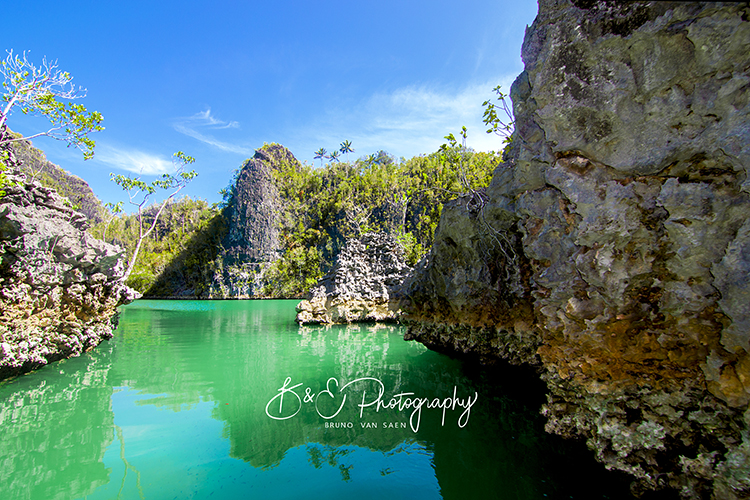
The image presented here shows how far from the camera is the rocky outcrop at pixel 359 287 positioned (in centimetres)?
1499

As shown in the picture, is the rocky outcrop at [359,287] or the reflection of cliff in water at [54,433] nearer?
the reflection of cliff in water at [54,433]

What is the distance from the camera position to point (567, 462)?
11.9 ft

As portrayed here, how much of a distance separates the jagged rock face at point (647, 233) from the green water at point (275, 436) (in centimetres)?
95

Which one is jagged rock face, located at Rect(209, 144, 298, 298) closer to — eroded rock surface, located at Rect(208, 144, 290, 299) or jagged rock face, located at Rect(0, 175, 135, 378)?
eroded rock surface, located at Rect(208, 144, 290, 299)

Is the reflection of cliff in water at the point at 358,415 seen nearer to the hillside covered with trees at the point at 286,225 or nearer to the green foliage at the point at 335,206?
the green foliage at the point at 335,206

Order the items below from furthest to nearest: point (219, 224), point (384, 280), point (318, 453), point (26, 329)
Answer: point (219, 224) < point (384, 280) < point (26, 329) < point (318, 453)

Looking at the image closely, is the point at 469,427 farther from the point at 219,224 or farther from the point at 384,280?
the point at 219,224

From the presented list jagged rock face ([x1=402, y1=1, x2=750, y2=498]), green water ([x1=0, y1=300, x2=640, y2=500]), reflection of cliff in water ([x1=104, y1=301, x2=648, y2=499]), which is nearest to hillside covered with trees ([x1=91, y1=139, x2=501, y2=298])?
reflection of cliff in water ([x1=104, y1=301, x2=648, y2=499])

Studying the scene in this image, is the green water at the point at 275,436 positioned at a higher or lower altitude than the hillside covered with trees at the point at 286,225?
lower

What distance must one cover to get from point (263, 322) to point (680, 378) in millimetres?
15975

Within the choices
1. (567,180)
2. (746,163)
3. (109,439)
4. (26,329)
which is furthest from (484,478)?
(26,329)
